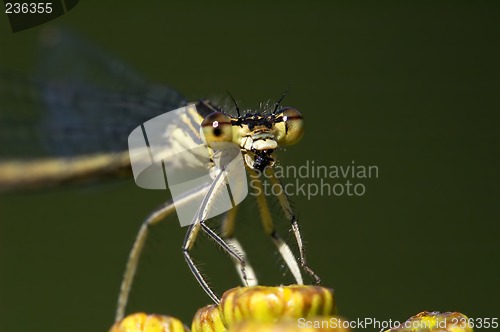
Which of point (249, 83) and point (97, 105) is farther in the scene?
point (249, 83)

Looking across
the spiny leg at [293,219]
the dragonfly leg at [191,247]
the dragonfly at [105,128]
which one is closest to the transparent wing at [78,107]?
the dragonfly at [105,128]

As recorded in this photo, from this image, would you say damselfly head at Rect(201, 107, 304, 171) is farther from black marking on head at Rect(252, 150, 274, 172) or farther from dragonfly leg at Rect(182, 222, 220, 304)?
dragonfly leg at Rect(182, 222, 220, 304)

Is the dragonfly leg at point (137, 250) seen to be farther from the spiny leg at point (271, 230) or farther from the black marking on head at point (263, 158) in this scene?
the black marking on head at point (263, 158)

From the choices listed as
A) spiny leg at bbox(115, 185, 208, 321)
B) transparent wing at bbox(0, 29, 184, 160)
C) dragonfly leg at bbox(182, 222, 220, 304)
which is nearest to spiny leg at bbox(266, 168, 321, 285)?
dragonfly leg at bbox(182, 222, 220, 304)

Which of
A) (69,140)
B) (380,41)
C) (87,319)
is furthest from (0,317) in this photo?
(380,41)

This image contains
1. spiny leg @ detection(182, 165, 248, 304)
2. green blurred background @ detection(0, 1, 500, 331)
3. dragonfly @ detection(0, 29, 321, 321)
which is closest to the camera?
spiny leg @ detection(182, 165, 248, 304)

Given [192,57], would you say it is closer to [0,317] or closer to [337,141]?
[337,141]
